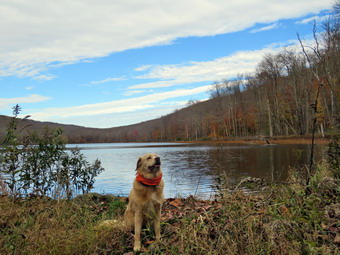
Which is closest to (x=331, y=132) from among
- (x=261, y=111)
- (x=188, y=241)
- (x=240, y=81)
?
(x=188, y=241)

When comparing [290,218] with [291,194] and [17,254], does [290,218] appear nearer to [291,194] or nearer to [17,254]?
[291,194]

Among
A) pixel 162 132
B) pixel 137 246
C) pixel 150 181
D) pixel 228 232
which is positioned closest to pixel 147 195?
pixel 150 181

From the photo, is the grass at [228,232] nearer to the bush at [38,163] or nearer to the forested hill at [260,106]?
the bush at [38,163]

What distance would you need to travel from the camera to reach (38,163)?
24.6 ft

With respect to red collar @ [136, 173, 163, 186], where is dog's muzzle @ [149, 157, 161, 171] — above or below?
above

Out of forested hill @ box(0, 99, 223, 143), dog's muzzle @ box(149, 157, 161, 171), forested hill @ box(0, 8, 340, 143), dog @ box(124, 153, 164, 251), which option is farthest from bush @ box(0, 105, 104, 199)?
forested hill @ box(0, 99, 223, 143)

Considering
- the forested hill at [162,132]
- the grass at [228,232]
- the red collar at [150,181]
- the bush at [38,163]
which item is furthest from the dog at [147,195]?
the forested hill at [162,132]

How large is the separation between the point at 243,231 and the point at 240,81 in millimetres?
79679

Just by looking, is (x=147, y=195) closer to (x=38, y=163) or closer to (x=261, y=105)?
(x=38, y=163)

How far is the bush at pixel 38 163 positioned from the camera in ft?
20.6

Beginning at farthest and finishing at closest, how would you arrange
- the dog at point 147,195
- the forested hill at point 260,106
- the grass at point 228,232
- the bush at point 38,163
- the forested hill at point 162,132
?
the forested hill at point 162,132, the forested hill at point 260,106, the bush at point 38,163, the dog at point 147,195, the grass at point 228,232

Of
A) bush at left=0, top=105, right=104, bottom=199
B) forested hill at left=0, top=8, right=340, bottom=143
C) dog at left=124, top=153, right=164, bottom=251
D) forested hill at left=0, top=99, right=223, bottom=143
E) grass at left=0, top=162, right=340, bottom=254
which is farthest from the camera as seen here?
forested hill at left=0, top=99, right=223, bottom=143

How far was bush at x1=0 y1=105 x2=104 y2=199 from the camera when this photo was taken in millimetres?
6273

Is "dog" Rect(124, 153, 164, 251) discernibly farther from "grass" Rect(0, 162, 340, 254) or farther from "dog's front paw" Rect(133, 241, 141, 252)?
"grass" Rect(0, 162, 340, 254)
